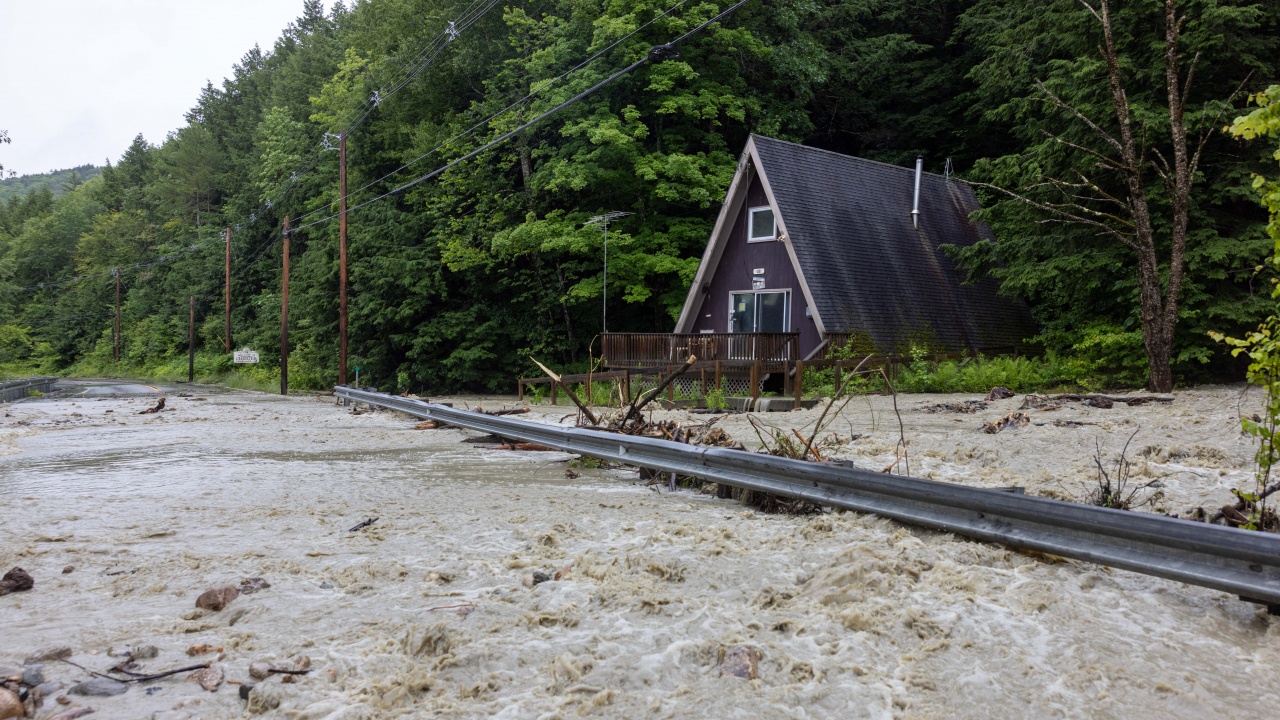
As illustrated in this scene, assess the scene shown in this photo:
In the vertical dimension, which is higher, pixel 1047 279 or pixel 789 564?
pixel 1047 279

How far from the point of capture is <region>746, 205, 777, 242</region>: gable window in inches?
1033

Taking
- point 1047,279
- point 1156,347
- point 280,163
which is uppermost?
point 280,163

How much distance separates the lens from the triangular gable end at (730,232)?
78.0ft

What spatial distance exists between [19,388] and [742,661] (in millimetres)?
33106

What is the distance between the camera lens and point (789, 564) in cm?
477

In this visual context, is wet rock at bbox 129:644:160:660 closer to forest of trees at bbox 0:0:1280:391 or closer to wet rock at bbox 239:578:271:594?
wet rock at bbox 239:578:271:594

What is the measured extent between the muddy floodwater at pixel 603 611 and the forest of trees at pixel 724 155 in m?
12.6

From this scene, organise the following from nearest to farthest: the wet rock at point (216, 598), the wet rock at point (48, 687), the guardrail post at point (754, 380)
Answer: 1. the wet rock at point (48, 687)
2. the wet rock at point (216, 598)
3. the guardrail post at point (754, 380)

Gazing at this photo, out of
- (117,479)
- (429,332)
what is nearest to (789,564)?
(117,479)

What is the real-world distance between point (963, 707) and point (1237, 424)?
30.9 ft

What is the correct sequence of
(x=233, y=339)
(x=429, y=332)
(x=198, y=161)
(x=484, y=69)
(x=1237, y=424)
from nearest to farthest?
1. (x=1237, y=424)
2. (x=429, y=332)
3. (x=484, y=69)
4. (x=233, y=339)
5. (x=198, y=161)

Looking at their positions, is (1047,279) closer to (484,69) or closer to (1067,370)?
(1067,370)

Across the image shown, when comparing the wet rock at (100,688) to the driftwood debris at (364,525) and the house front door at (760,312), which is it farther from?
the house front door at (760,312)

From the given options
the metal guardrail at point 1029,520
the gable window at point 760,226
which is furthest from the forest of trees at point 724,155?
the metal guardrail at point 1029,520
